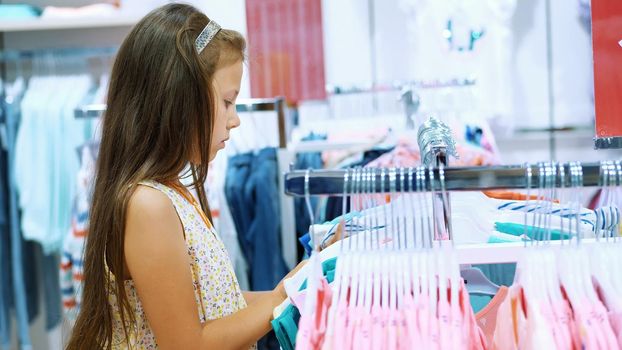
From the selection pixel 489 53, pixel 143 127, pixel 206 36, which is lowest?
pixel 143 127

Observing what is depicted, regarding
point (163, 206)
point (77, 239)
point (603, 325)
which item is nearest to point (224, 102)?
point (163, 206)

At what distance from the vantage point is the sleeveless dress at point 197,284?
1.40 meters

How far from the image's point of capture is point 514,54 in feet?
11.7

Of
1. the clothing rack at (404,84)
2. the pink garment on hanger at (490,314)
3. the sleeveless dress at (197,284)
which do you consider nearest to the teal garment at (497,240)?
the pink garment on hanger at (490,314)

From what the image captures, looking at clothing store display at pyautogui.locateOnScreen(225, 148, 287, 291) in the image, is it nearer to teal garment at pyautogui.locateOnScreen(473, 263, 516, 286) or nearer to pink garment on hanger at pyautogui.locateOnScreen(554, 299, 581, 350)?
teal garment at pyautogui.locateOnScreen(473, 263, 516, 286)

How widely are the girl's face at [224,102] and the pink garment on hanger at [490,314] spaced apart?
0.51 meters

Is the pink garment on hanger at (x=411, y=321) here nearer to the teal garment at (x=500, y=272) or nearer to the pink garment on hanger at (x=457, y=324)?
the pink garment on hanger at (x=457, y=324)

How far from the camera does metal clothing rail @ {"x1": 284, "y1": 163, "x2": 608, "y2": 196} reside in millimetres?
1023

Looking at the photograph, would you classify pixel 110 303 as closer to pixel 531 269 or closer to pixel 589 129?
pixel 531 269

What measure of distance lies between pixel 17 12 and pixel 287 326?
262 centimetres

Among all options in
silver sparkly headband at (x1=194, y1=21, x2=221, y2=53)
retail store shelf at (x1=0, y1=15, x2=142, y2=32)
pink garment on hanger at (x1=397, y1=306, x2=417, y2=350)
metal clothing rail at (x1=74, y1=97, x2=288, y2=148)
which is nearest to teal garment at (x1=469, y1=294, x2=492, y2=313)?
pink garment on hanger at (x1=397, y1=306, x2=417, y2=350)

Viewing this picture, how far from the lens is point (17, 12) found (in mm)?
3371

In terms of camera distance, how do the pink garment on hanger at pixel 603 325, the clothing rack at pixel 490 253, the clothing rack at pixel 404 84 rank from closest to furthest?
1. the pink garment on hanger at pixel 603 325
2. the clothing rack at pixel 490 253
3. the clothing rack at pixel 404 84

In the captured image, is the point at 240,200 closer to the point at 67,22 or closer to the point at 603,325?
the point at 67,22
